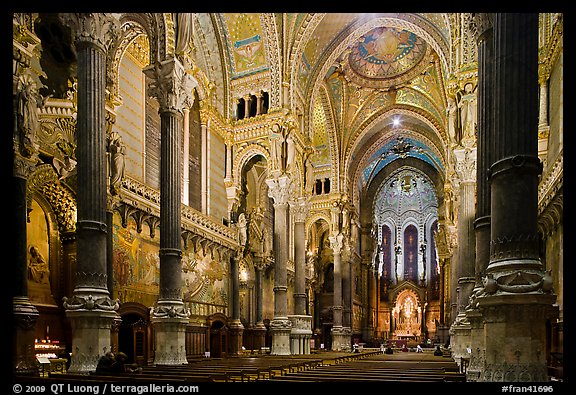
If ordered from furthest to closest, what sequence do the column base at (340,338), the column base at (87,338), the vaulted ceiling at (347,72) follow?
the column base at (340,338)
the vaulted ceiling at (347,72)
the column base at (87,338)

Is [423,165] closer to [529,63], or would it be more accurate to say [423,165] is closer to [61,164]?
[61,164]

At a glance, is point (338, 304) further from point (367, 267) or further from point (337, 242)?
point (367, 267)

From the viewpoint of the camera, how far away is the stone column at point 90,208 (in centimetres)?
958

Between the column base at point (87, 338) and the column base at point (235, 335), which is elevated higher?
the column base at point (87, 338)

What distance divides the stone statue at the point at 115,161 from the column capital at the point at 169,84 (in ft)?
6.33

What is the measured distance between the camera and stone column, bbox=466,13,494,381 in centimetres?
926

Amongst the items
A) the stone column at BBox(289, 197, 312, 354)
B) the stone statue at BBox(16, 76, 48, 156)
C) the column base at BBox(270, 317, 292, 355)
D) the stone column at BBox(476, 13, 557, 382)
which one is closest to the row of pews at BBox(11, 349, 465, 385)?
the column base at BBox(270, 317, 292, 355)

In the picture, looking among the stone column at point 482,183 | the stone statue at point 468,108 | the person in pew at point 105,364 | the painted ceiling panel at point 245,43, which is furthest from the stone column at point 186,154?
the stone column at point 482,183

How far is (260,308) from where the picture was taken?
2670cm

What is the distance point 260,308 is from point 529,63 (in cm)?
2129

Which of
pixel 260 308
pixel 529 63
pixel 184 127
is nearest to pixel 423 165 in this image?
pixel 260 308

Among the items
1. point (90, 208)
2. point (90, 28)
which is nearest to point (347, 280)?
point (90, 208)

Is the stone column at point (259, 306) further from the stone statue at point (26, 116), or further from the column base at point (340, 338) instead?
the stone statue at point (26, 116)

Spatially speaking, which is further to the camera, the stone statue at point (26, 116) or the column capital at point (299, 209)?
the column capital at point (299, 209)
